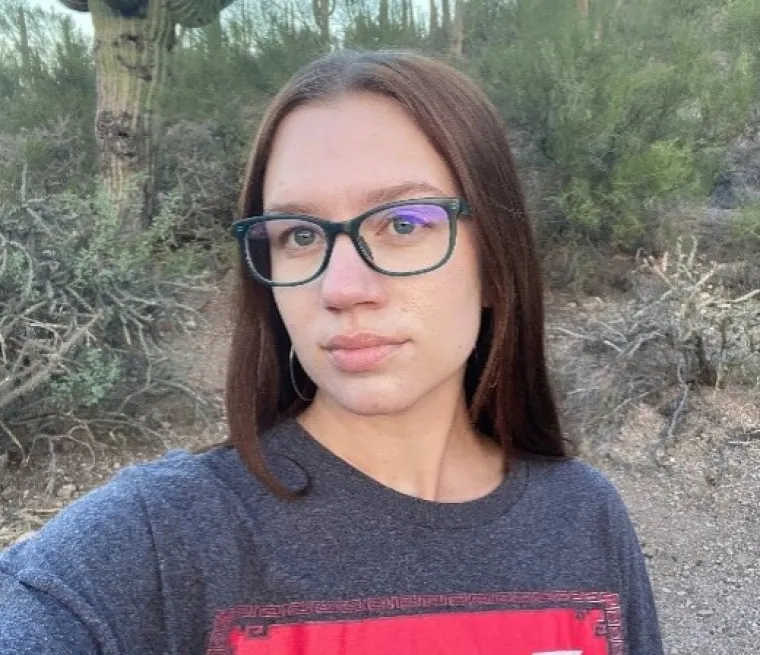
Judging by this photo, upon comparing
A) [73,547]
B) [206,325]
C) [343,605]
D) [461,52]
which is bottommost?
[206,325]

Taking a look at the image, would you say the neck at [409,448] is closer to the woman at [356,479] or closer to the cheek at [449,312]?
the woman at [356,479]

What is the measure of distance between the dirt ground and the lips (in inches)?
91.8

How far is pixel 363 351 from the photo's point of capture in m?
1.13

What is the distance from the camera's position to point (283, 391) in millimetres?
1350

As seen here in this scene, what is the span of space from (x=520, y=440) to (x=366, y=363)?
45 centimetres

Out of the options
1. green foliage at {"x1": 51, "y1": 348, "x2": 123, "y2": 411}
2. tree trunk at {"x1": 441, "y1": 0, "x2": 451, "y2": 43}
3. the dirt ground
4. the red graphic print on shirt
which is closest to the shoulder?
the red graphic print on shirt

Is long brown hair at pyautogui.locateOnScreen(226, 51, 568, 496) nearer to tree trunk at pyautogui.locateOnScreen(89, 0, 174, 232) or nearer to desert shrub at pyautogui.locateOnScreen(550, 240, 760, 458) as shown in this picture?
desert shrub at pyautogui.locateOnScreen(550, 240, 760, 458)

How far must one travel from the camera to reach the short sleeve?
93cm

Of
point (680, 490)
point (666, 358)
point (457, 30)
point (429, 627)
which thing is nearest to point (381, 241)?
point (429, 627)

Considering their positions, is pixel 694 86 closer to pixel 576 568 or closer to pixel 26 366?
pixel 26 366

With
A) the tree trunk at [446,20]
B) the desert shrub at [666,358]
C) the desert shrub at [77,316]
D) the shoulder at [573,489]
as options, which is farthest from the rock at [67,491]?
the tree trunk at [446,20]

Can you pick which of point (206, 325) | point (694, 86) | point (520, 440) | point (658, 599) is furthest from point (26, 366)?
point (694, 86)

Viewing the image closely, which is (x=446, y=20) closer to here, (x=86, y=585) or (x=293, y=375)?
(x=293, y=375)

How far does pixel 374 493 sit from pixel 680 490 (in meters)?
3.11
